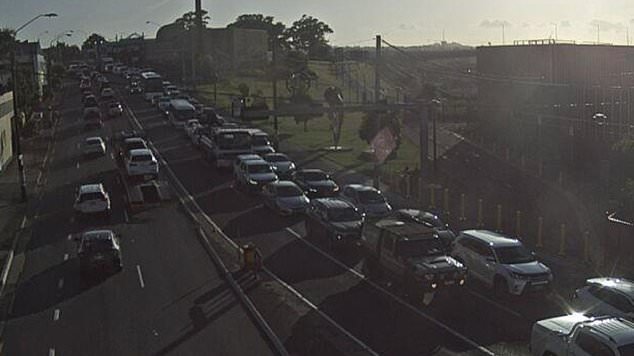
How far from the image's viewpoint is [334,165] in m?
54.4

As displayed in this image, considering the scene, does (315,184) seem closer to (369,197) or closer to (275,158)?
(369,197)

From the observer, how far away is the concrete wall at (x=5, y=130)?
55228 mm

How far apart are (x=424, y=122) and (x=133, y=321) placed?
1109 inches

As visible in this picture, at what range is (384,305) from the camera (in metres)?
23.7

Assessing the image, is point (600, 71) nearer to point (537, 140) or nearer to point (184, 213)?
point (537, 140)

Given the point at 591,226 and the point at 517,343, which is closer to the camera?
the point at 517,343

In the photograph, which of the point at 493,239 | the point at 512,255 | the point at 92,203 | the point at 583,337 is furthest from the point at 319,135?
the point at 583,337

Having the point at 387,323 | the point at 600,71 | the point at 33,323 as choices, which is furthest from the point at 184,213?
the point at 600,71

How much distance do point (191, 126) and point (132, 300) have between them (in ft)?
142

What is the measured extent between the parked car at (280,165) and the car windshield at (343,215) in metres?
15.1

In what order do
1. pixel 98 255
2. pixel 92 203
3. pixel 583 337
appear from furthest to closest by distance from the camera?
pixel 92 203 < pixel 98 255 < pixel 583 337

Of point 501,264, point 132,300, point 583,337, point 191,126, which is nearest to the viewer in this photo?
point 583,337

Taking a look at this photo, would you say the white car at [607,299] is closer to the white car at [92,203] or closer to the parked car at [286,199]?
the parked car at [286,199]

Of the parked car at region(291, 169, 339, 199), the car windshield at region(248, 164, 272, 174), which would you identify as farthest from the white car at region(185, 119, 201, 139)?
the parked car at region(291, 169, 339, 199)
